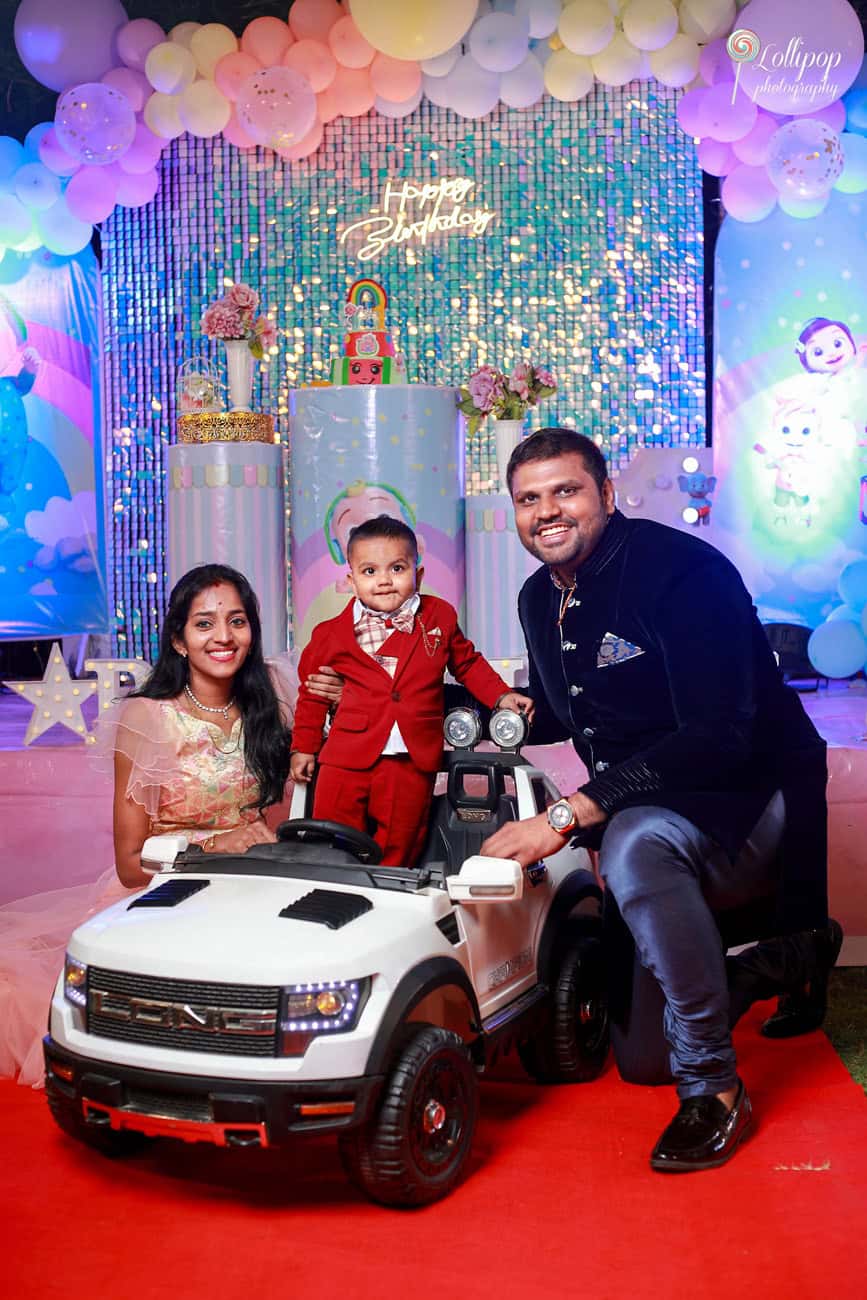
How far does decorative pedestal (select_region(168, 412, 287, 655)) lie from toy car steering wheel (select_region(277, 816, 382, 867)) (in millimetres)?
3021

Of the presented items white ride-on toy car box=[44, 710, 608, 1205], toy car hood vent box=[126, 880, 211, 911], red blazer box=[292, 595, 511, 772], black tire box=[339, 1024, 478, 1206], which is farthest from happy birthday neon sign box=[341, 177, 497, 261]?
black tire box=[339, 1024, 478, 1206]

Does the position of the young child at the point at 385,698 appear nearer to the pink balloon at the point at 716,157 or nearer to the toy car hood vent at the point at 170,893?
the toy car hood vent at the point at 170,893

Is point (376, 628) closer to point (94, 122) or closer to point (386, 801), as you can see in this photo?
point (386, 801)

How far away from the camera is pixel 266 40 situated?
7.81 m

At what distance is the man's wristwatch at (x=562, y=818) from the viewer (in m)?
2.71

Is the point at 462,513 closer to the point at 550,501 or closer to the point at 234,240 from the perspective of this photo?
the point at 550,501

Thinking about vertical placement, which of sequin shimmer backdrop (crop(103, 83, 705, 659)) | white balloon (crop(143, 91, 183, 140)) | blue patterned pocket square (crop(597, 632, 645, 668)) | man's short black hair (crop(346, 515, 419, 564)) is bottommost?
blue patterned pocket square (crop(597, 632, 645, 668))

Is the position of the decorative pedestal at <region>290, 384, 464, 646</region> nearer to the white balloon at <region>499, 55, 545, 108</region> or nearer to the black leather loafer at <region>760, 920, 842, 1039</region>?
the black leather loafer at <region>760, 920, 842, 1039</region>

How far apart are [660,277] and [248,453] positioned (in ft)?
12.8

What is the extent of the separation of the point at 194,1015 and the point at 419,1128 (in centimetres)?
43

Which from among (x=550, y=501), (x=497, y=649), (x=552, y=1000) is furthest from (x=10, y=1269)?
(x=497, y=649)

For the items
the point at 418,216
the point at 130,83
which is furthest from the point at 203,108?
the point at 418,216

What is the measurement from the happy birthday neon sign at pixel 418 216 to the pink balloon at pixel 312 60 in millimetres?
924

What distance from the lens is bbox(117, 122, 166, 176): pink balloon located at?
26.5 feet
